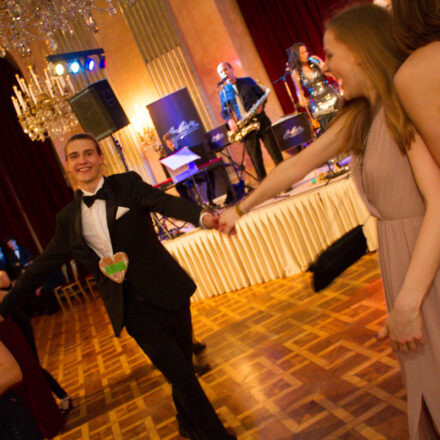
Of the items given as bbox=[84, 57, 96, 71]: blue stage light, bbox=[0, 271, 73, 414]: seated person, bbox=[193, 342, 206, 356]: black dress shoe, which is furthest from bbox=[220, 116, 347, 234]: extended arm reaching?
bbox=[84, 57, 96, 71]: blue stage light

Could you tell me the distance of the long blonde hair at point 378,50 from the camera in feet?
3.45

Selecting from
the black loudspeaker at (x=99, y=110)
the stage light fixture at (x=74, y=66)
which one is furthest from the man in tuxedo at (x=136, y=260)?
the stage light fixture at (x=74, y=66)

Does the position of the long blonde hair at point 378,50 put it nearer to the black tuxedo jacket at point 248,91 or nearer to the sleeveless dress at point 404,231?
the sleeveless dress at point 404,231

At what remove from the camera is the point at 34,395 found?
3348 mm

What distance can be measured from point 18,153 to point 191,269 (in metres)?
7.83

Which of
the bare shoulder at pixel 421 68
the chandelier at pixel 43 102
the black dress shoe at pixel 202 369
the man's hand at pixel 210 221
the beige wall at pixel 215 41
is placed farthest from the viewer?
the beige wall at pixel 215 41

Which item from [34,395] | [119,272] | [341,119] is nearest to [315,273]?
[341,119]

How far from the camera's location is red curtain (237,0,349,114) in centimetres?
873

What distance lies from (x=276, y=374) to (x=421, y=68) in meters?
2.43

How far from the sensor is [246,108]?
5570mm

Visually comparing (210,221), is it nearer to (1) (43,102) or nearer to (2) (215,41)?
(1) (43,102)

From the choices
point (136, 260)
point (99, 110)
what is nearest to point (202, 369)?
point (136, 260)

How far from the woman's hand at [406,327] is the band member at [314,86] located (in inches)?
137

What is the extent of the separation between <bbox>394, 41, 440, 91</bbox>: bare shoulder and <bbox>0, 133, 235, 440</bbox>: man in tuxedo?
1.32m
